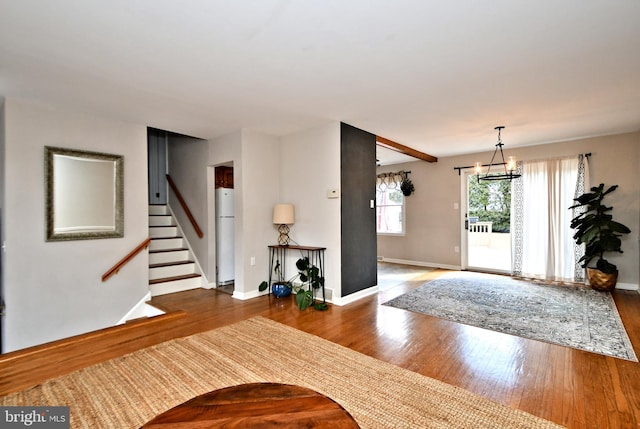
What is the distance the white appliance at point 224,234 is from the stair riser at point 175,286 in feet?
1.17

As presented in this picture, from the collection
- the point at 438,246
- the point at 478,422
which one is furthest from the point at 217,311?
the point at 438,246

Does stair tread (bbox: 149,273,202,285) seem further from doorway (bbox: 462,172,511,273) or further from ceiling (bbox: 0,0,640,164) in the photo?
doorway (bbox: 462,172,511,273)

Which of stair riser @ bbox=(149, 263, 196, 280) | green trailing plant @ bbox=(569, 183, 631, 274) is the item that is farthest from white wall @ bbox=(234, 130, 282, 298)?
green trailing plant @ bbox=(569, 183, 631, 274)

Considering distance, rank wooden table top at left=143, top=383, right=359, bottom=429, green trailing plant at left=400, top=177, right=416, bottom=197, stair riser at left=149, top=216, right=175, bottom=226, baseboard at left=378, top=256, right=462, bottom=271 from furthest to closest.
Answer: green trailing plant at left=400, top=177, right=416, bottom=197 → baseboard at left=378, top=256, right=462, bottom=271 → stair riser at left=149, top=216, right=175, bottom=226 → wooden table top at left=143, top=383, right=359, bottom=429

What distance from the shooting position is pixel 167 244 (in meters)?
5.22

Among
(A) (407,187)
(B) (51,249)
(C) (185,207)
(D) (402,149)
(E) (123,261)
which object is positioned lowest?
(E) (123,261)

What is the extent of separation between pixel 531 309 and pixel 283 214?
3.39 metres

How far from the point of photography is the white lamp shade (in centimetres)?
430

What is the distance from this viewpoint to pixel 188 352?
2.58 meters

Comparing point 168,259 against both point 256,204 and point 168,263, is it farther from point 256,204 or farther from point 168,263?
point 256,204

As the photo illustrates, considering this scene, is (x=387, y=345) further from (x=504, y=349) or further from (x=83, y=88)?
(x=83, y=88)

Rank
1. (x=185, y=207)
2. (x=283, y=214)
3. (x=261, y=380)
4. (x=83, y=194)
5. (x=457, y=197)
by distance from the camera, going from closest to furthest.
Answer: (x=261, y=380) < (x=83, y=194) < (x=283, y=214) < (x=185, y=207) < (x=457, y=197)

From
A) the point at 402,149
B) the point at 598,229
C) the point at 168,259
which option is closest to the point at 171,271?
the point at 168,259

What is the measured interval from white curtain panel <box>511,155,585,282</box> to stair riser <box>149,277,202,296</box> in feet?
18.4
